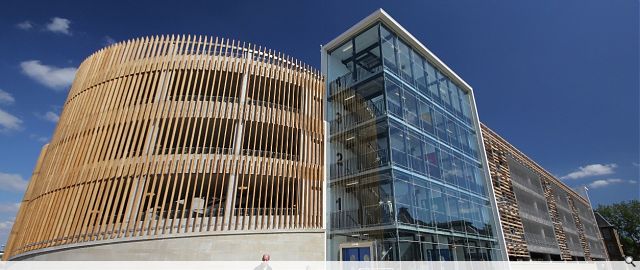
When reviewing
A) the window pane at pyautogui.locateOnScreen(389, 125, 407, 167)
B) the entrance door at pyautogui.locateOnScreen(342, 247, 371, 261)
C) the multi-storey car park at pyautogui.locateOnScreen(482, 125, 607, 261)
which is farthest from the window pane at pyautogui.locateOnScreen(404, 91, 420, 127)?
the multi-storey car park at pyautogui.locateOnScreen(482, 125, 607, 261)

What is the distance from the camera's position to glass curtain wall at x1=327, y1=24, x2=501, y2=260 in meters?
16.0

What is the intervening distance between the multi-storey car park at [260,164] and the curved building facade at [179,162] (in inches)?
3.0

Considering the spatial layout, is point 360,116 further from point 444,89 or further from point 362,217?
point 444,89

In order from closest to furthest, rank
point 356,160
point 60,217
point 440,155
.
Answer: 1. point 60,217
2. point 356,160
3. point 440,155

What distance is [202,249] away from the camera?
561 inches

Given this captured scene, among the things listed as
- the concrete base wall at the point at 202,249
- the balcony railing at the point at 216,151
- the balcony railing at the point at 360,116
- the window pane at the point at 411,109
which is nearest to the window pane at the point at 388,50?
the window pane at the point at 411,109

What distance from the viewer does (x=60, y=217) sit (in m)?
14.9

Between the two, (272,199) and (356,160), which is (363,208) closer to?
(356,160)

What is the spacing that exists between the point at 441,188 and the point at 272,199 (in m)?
9.79

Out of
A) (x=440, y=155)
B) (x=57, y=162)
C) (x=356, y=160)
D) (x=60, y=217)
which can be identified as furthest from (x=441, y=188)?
(x=57, y=162)

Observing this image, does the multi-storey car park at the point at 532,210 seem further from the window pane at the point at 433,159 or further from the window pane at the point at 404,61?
the window pane at the point at 404,61

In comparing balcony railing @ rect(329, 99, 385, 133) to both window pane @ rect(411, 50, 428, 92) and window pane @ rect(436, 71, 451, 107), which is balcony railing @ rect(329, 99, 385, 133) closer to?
window pane @ rect(411, 50, 428, 92)

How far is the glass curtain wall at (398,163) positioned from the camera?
632 inches

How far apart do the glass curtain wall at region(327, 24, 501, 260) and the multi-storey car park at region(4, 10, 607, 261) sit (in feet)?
0.28
